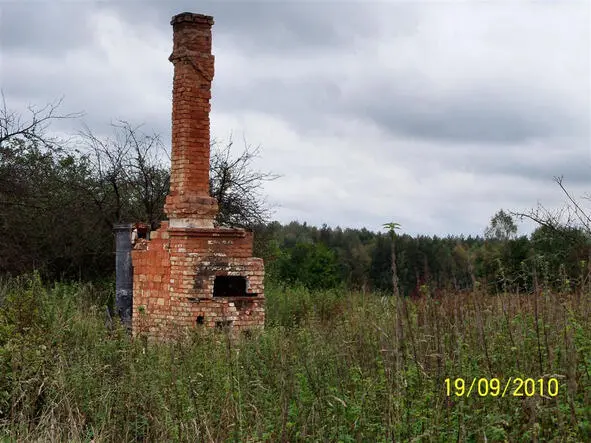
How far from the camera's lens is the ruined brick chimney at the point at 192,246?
12297 mm

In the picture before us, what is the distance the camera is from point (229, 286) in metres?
Result: 13.5

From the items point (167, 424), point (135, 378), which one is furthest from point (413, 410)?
point (135, 378)

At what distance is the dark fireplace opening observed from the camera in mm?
13164

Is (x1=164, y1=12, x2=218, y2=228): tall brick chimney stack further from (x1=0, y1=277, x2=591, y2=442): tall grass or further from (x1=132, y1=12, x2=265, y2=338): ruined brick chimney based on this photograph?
(x1=0, y1=277, x2=591, y2=442): tall grass

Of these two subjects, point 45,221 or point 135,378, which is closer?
point 135,378

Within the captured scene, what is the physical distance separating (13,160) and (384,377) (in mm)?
13427

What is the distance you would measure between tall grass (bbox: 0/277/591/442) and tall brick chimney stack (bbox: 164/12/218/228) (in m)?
3.18

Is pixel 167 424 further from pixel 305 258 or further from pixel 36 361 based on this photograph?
pixel 305 258

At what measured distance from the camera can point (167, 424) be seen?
20.1ft

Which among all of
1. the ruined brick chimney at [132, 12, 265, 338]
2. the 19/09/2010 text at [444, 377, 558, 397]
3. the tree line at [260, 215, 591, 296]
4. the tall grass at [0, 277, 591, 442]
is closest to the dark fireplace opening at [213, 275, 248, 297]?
the ruined brick chimney at [132, 12, 265, 338]

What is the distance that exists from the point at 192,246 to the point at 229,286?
1.43 metres

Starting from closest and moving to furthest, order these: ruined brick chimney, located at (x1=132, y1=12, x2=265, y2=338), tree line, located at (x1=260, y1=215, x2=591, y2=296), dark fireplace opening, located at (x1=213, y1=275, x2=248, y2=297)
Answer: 1. tree line, located at (x1=260, y1=215, x2=591, y2=296)
2. ruined brick chimney, located at (x1=132, y1=12, x2=265, y2=338)
3. dark fireplace opening, located at (x1=213, y1=275, x2=248, y2=297)

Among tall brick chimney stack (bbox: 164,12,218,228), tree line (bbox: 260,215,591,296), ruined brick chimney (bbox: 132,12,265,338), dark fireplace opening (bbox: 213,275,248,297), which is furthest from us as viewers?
dark fireplace opening (bbox: 213,275,248,297)

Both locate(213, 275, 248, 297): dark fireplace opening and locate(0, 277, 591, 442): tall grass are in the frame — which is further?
locate(213, 275, 248, 297): dark fireplace opening
